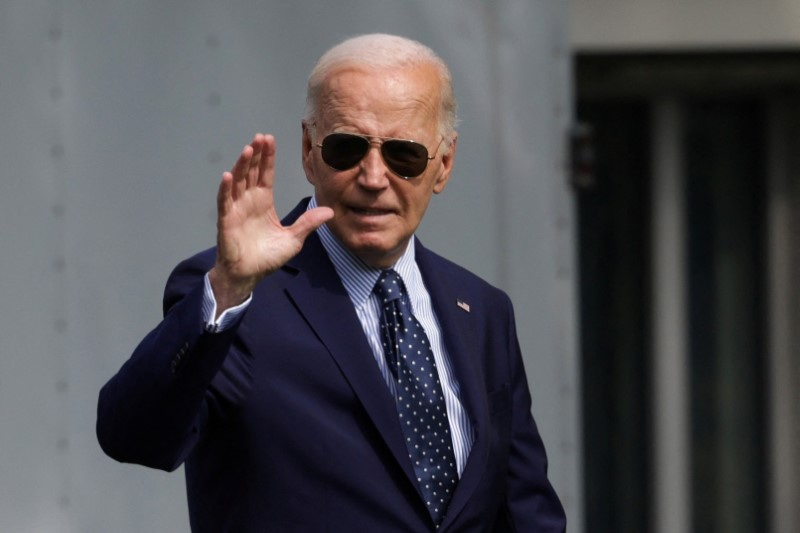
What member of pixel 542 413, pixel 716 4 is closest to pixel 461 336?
pixel 542 413

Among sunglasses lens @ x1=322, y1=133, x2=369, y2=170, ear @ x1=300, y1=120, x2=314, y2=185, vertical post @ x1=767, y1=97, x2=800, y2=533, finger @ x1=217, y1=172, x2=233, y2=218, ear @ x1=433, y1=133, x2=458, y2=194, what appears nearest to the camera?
finger @ x1=217, y1=172, x2=233, y2=218

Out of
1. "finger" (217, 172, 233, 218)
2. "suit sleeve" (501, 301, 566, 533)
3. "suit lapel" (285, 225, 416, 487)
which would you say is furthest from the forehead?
"suit sleeve" (501, 301, 566, 533)

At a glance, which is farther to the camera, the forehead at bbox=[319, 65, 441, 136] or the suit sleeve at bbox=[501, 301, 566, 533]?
the suit sleeve at bbox=[501, 301, 566, 533]

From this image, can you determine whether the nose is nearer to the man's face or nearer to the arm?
the man's face

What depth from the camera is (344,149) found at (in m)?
2.23

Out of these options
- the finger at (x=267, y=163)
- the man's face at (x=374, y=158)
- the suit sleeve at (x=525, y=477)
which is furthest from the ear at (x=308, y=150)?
the suit sleeve at (x=525, y=477)

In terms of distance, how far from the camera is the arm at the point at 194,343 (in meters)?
1.94

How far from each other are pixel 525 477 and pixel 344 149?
26.2 inches

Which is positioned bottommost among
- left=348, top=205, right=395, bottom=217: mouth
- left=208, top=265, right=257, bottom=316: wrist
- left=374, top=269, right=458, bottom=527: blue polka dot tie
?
left=374, top=269, right=458, bottom=527: blue polka dot tie

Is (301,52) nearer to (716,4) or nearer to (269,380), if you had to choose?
(716,4)

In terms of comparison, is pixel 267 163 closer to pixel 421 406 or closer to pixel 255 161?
pixel 255 161

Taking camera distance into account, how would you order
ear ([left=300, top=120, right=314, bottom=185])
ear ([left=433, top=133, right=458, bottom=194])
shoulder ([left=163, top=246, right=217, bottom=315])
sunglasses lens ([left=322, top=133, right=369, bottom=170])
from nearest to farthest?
shoulder ([left=163, top=246, right=217, bottom=315]), sunglasses lens ([left=322, top=133, right=369, bottom=170]), ear ([left=300, top=120, right=314, bottom=185]), ear ([left=433, top=133, right=458, bottom=194])

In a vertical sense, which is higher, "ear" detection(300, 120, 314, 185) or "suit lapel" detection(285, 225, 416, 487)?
"ear" detection(300, 120, 314, 185)

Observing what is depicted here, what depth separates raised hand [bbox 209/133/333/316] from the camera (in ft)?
6.40
